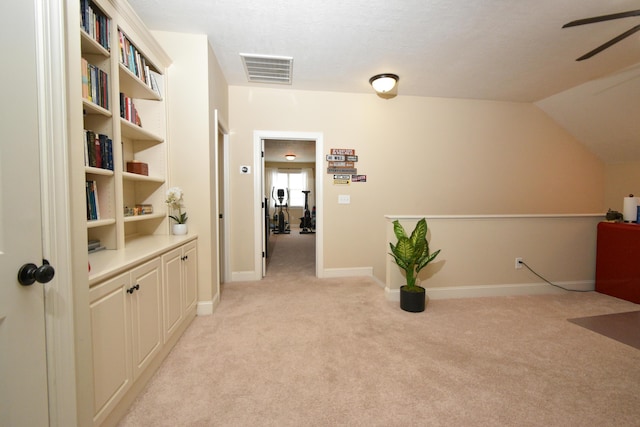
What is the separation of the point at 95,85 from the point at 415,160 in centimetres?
369

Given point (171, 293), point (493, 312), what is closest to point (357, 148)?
point (493, 312)

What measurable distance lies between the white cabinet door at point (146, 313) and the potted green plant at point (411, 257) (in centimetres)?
208

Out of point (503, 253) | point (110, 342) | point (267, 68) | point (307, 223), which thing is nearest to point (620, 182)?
point (503, 253)

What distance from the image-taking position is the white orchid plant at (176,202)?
2.24 m

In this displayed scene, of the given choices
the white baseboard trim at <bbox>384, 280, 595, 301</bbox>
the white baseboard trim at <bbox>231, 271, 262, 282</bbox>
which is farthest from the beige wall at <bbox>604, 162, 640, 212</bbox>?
the white baseboard trim at <bbox>231, 271, 262, 282</bbox>

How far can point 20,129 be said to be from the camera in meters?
0.85

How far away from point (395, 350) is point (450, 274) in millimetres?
1436

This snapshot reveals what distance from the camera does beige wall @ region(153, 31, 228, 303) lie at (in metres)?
2.40

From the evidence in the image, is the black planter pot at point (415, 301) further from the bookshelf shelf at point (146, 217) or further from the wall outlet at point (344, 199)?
the bookshelf shelf at point (146, 217)

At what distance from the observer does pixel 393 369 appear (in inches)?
67.3

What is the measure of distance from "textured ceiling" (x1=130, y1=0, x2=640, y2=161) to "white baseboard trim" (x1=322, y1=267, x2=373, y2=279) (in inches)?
101

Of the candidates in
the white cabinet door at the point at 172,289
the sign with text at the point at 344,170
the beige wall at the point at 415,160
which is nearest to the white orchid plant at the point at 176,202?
the white cabinet door at the point at 172,289

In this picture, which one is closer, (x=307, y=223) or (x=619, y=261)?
(x=619, y=261)

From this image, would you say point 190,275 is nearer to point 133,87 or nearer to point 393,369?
point 133,87
